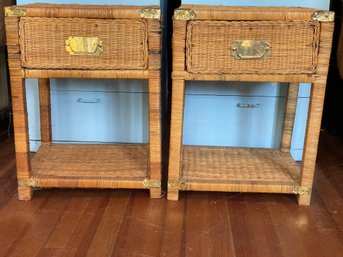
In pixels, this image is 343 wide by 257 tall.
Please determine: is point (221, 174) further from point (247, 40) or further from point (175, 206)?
point (247, 40)

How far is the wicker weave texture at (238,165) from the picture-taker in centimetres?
134

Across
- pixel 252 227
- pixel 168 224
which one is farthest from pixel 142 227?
pixel 252 227

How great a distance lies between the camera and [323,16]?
1.13 m

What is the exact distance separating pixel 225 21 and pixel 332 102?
1146 mm

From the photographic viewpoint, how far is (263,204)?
1.34 meters

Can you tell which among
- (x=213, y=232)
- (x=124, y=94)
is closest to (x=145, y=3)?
(x=124, y=94)

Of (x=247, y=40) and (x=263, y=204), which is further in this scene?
(x=263, y=204)

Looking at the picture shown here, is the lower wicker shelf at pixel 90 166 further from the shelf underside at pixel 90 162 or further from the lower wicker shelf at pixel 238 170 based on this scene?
the lower wicker shelf at pixel 238 170

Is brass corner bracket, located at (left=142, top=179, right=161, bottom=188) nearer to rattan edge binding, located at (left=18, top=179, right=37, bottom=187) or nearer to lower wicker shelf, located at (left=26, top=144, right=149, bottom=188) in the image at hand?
lower wicker shelf, located at (left=26, top=144, right=149, bottom=188)

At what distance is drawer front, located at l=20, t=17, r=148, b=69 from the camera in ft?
3.81

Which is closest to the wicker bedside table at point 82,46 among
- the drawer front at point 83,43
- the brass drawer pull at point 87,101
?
the drawer front at point 83,43

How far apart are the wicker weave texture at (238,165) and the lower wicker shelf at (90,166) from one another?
158 millimetres

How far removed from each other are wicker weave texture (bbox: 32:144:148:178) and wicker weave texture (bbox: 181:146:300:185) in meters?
0.16

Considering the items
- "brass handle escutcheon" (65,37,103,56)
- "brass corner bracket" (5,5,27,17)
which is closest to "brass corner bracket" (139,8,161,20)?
"brass handle escutcheon" (65,37,103,56)
